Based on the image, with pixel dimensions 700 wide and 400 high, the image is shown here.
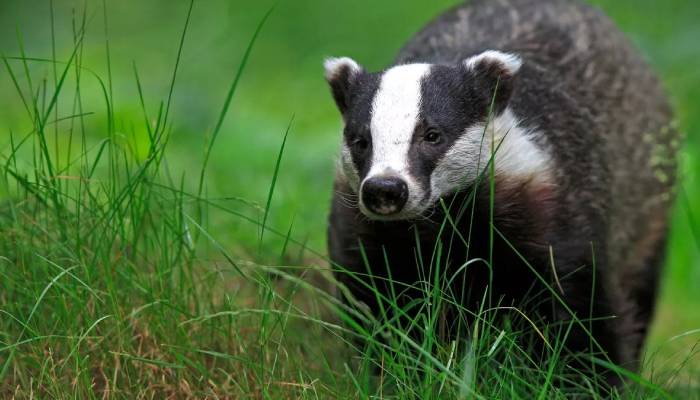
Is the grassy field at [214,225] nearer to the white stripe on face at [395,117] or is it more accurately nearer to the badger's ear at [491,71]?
the white stripe on face at [395,117]

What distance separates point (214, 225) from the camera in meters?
5.72

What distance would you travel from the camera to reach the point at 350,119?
398 cm

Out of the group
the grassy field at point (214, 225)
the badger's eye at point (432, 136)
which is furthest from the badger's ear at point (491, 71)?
the grassy field at point (214, 225)

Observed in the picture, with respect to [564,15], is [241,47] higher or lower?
lower

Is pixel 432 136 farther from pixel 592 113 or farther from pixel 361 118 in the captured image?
pixel 592 113

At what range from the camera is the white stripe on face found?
3.60 m

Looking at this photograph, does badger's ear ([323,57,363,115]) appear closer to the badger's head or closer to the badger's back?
the badger's head

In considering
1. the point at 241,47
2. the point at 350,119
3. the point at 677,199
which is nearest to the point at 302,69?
the point at 241,47

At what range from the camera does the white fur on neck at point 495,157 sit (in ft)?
12.3

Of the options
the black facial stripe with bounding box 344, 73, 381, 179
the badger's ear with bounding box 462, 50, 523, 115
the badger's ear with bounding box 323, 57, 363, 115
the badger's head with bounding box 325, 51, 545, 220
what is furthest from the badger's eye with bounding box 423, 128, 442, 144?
the badger's ear with bounding box 323, 57, 363, 115

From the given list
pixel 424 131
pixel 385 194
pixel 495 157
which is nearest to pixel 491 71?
pixel 495 157

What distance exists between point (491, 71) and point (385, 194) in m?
0.77

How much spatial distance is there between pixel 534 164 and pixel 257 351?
1151 millimetres

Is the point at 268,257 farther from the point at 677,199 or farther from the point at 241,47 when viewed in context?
the point at 241,47
